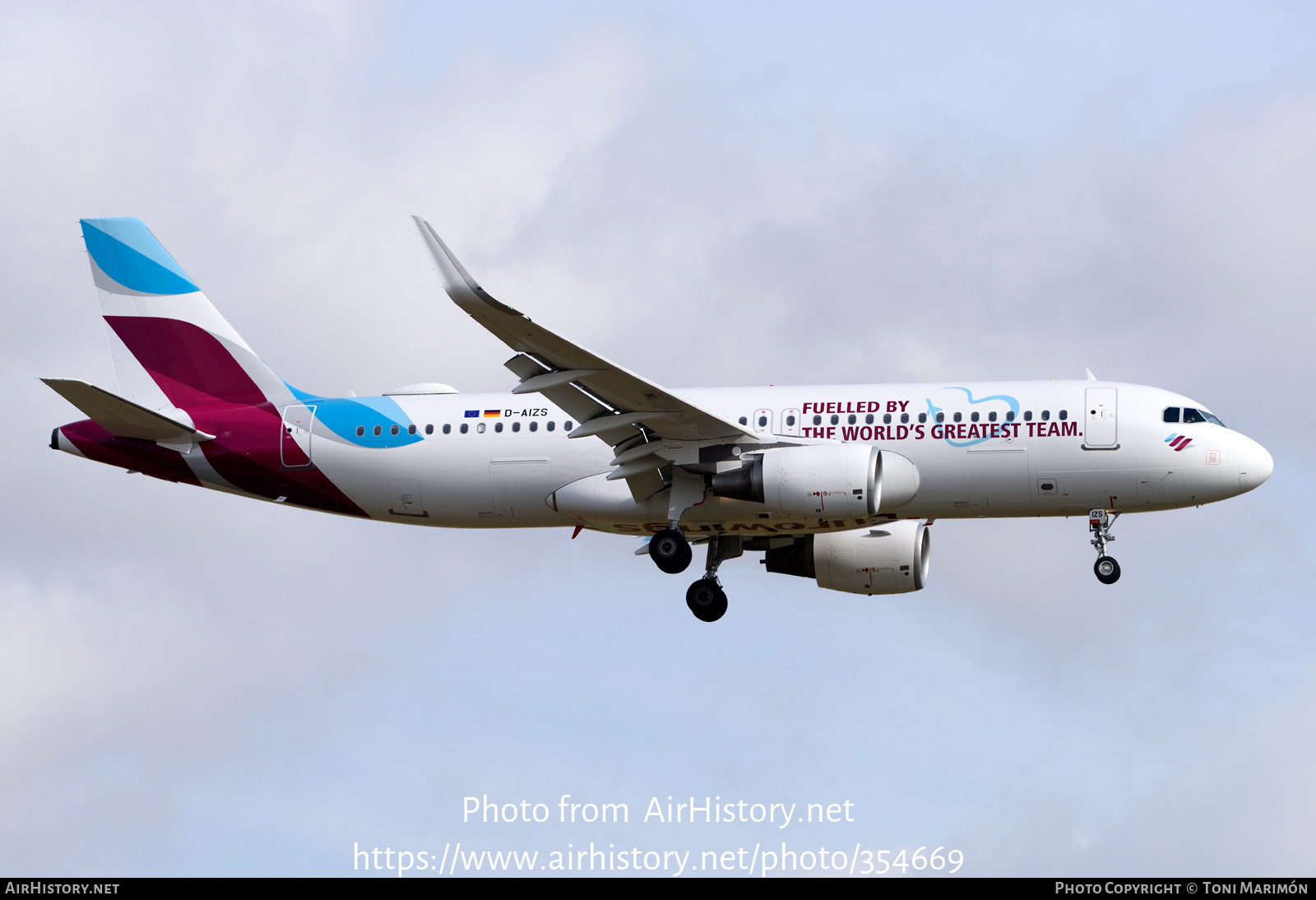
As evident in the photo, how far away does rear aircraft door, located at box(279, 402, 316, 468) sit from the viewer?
39812mm

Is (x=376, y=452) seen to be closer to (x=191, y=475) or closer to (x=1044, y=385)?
(x=191, y=475)

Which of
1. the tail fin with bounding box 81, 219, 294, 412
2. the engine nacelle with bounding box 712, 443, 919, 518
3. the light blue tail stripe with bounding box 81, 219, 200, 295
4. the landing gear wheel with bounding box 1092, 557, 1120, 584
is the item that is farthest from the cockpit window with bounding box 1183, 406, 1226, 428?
the light blue tail stripe with bounding box 81, 219, 200, 295

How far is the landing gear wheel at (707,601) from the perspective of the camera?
4000cm

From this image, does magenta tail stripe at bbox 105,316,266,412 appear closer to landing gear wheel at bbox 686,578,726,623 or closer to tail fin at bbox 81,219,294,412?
tail fin at bbox 81,219,294,412

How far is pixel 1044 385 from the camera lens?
36.9 m

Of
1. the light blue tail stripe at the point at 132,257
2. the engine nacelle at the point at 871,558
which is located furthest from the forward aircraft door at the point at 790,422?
the light blue tail stripe at the point at 132,257

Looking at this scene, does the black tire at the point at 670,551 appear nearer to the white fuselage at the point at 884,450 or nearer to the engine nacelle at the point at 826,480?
the white fuselage at the point at 884,450

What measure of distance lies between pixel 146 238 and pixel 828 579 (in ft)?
62.6

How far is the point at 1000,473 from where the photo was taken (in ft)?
118

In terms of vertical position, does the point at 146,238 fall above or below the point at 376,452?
above

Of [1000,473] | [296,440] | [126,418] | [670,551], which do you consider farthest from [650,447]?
[126,418]

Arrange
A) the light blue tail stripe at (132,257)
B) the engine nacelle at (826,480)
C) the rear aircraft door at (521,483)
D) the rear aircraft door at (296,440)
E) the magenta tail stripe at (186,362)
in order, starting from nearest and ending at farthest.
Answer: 1. the engine nacelle at (826,480)
2. the rear aircraft door at (521,483)
3. the rear aircraft door at (296,440)
4. the magenta tail stripe at (186,362)
5. the light blue tail stripe at (132,257)

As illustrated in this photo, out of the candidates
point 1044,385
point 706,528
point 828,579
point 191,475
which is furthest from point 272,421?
point 1044,385

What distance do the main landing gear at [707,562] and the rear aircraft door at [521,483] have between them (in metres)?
2.70
